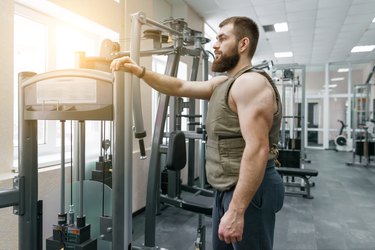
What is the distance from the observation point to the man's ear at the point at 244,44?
1.35 m

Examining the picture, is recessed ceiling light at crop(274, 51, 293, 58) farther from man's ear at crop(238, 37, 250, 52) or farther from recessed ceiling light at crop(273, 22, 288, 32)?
man's ear at crop(238, 37, 250, 52)

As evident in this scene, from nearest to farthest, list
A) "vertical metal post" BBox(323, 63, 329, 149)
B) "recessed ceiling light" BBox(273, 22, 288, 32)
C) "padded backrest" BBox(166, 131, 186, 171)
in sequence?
"padded backrest" BBox(166, 131, 186, 171), "recessed ceiling light" BBox(273, 22, 288, 32), "vertical metal post" BBox(323, 63, 329, 149)

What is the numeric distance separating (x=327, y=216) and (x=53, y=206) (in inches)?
124

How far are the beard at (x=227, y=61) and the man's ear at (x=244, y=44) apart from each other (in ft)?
0.09

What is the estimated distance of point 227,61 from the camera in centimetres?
140

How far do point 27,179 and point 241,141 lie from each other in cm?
97

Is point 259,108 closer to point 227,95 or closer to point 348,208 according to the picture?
point 227,95

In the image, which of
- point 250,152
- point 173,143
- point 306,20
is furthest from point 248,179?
point 306,20

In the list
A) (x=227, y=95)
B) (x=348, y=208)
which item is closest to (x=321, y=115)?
(x=348, y=208)

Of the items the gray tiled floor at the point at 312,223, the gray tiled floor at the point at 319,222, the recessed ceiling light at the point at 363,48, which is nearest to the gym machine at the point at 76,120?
the gray tiled floor at the point at 312,223

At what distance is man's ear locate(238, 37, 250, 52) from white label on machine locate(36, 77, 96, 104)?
0.68m

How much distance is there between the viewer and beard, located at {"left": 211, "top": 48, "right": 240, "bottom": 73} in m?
1.38

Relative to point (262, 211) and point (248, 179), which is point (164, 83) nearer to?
point (248, 179)

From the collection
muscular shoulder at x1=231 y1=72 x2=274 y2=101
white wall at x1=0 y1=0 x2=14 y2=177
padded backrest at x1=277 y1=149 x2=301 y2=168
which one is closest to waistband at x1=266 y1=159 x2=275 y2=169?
muscular shoulder at x1=231 y1=72 x2=274 y2=101
